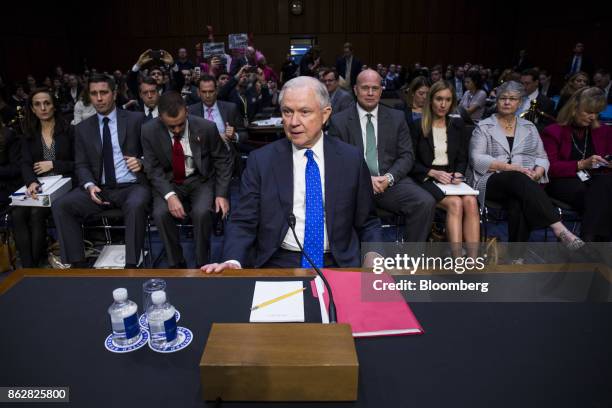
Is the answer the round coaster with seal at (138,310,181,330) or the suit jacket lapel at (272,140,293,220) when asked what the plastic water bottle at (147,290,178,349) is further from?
the suit jacket lapel at (272,140,293,220)

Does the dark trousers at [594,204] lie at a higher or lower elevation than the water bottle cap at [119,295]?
lower

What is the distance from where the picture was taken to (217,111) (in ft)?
15.3

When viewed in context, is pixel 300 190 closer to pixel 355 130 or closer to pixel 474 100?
pixel 355 130

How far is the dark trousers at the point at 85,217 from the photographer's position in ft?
→ 9.62

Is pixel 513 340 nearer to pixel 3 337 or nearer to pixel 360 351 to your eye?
pixel 360 351

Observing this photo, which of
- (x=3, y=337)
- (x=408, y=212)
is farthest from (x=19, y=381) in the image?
(x=408, y=212)

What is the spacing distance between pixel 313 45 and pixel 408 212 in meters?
13.3

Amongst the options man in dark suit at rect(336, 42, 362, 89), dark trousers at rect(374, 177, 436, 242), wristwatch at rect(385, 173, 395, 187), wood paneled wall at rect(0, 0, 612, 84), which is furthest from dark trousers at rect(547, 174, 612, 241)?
wood paneled wall at rect(0, 0, 612, 84)

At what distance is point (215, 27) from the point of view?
47.8 ft

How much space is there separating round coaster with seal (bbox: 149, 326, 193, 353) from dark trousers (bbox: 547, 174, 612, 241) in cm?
273

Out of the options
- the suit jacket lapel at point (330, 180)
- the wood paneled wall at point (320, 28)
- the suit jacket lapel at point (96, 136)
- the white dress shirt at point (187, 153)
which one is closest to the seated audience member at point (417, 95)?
the white dress shirt at point (187, 153)

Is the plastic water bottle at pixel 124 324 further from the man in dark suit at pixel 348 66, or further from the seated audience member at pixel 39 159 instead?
the man in dark suit at pixel 348 66

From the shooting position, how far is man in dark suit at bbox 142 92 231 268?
2.94 m

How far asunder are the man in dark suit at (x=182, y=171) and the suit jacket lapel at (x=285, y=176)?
1.21 metres
